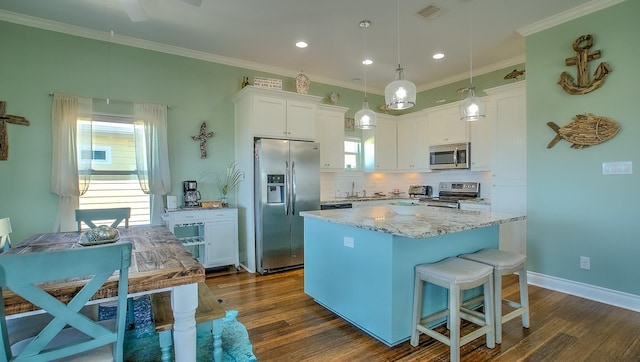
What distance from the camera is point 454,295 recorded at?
2043mm

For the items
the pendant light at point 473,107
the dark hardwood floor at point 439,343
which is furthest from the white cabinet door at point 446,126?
the dark hardwood floor at point 439,343

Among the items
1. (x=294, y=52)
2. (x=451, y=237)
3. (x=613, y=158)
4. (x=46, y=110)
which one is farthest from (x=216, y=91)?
(x=613, y=158)

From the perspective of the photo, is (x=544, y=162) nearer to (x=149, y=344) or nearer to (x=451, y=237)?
(x=451, y=237)

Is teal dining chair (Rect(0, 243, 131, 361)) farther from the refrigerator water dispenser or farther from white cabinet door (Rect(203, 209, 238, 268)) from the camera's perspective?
the refrigerator water dispenser

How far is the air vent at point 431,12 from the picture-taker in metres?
3.17

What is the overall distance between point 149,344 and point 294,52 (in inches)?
146

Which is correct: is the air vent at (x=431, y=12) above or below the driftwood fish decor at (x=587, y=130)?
above

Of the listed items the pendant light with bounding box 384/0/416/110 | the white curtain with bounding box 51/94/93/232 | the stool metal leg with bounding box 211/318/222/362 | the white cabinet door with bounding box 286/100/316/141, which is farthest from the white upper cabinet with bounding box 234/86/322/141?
the stool metal leg with bounding box 211/318/222/362

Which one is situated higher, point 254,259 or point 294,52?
point 294,52

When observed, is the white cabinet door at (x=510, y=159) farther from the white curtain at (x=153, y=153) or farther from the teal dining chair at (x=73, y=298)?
the white curtain at (x=153, y=153)

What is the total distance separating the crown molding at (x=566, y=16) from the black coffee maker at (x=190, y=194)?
4494 mm

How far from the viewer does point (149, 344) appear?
2307mm

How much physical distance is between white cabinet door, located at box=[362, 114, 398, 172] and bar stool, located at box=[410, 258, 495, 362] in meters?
3.47

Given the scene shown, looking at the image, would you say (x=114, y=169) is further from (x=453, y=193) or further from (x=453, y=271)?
(x=453, y=193)
